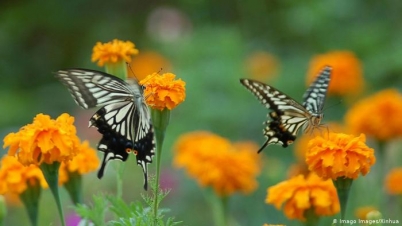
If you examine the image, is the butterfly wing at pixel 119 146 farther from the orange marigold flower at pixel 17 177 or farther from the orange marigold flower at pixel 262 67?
the orange marigold flower at pixel 262 67

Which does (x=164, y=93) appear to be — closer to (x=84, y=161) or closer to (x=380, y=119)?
(x=84, y=161)

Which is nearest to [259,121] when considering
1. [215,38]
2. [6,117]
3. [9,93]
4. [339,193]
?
[215,38]

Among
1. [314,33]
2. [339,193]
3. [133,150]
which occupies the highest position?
[314,33]

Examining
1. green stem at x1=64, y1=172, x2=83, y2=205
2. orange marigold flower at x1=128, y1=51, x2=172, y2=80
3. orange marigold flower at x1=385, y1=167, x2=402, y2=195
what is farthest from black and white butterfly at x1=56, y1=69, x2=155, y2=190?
orange marigold flower at x1=128, y1=51, x2=172, y2=80

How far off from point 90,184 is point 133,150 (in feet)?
5.35

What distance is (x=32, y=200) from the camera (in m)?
1.44

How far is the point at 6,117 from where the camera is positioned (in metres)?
4.21

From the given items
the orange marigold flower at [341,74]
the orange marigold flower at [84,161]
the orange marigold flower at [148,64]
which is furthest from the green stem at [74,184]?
the orange marigold flower at [148,64]

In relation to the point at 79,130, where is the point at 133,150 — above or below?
below

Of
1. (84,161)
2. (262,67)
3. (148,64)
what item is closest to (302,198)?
(84,161)

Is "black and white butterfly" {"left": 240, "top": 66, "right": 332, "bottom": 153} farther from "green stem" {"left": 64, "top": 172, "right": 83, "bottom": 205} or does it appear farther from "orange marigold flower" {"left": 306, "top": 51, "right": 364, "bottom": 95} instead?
"orange marigold flower" {"left": 306, "top": 51, "right": 364, "bottom": 95}

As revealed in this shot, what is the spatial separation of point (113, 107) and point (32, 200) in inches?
9.0

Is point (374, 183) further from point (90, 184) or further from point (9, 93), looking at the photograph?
point (9, 93)

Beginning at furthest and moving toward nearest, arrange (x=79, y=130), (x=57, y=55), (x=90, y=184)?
(x=57, y=55) < (x=79, y=130) < (x=90, y=184)
